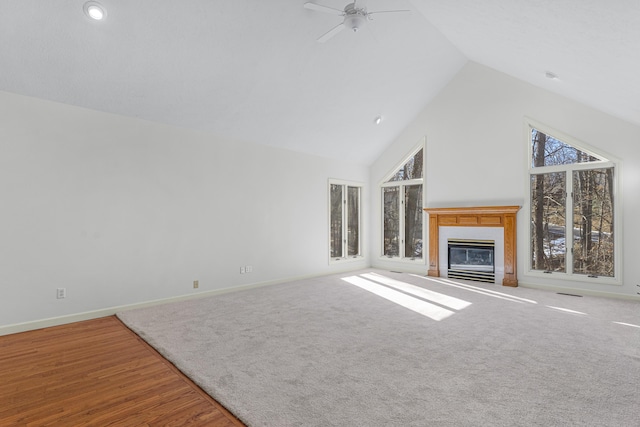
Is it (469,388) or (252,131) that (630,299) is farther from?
(252,131)

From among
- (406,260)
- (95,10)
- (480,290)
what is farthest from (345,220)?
(95,10)

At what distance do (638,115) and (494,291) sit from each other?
3.03 m

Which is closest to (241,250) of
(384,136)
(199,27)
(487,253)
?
(199,27)

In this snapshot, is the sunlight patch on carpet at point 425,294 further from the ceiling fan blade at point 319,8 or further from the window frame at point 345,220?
the ceiling fan blade at point 319,8

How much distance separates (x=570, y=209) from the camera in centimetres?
527

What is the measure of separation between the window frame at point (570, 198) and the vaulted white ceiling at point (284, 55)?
641mm

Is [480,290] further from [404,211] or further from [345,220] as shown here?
[345,220]

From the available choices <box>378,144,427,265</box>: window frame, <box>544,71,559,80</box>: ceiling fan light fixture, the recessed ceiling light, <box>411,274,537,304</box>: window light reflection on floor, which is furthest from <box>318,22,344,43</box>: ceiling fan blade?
<box>411,274,537,304</box>: window light reflection on floor

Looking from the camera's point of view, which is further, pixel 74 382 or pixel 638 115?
pixel 638 115

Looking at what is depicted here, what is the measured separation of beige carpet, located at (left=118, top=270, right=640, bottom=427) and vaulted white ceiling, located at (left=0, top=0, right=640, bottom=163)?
2.62 meters

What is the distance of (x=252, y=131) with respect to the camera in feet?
17.6

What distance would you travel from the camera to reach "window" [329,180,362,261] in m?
7.07

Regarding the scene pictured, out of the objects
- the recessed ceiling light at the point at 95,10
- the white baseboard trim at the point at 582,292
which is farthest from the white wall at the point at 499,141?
the recessed ceiling light at the point at 95,10

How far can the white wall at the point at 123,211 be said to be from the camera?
11.5 ft
